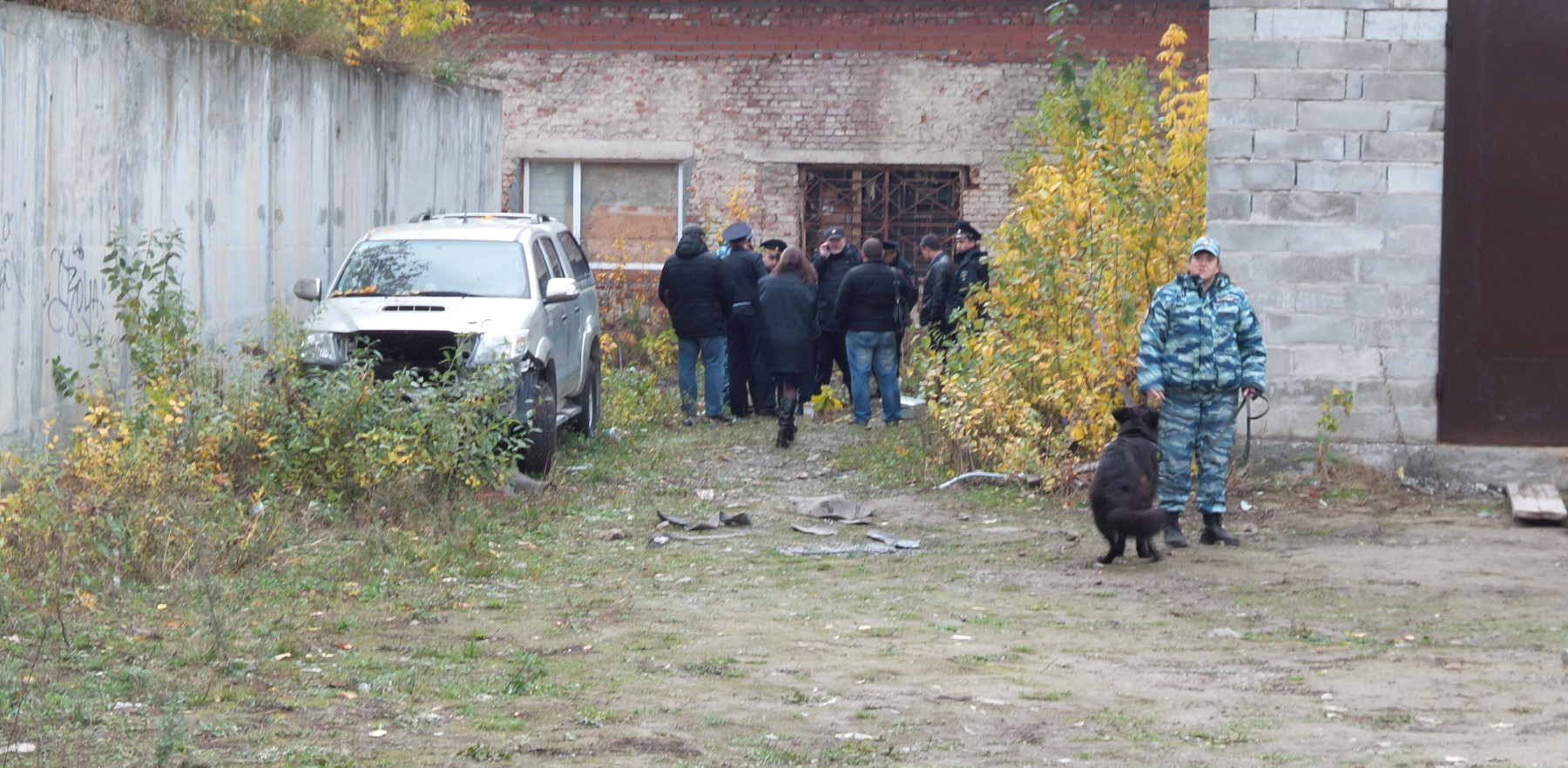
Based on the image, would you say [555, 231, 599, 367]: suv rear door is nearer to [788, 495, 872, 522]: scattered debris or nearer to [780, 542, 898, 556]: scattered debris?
[788, 495, 872, 522]: scattered debris

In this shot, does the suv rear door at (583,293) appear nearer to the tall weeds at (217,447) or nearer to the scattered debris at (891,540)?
the tall weeds at (217,447)

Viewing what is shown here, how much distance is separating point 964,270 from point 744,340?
7.26 feet

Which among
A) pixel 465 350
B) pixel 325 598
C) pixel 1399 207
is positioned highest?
pixel 1399 207

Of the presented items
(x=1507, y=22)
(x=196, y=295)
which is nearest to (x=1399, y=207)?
(x=1507, y=22)

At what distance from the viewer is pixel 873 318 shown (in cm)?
1433

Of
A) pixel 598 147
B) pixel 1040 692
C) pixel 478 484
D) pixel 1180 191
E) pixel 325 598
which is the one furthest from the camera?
pixel 598 147

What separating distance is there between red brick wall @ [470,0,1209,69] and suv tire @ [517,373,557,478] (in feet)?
33.2

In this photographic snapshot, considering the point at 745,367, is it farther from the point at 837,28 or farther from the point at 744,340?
the point at 837,28

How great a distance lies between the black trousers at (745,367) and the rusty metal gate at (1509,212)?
6.50 metres

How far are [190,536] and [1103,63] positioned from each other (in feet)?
35.9

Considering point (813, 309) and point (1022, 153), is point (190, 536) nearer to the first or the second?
point (813, 309)

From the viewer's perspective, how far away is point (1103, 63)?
53.6ft

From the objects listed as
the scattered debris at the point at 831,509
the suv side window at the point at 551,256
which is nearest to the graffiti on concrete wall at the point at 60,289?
the suv side window at the point at 551,256

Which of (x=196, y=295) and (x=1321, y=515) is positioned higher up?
(x=196, y=295)
